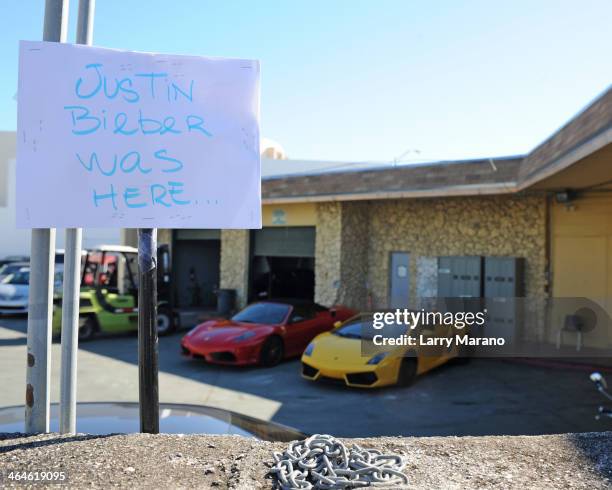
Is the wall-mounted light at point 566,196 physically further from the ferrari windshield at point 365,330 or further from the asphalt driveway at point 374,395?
the ferrari windshield at point 365,330

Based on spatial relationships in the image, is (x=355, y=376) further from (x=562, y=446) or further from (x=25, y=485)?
(x=25, y=485)

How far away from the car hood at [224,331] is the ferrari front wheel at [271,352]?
226mm

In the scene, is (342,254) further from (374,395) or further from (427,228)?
(374,395)

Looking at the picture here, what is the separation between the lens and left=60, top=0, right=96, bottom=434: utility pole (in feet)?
11.6

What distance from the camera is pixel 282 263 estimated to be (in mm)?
20734

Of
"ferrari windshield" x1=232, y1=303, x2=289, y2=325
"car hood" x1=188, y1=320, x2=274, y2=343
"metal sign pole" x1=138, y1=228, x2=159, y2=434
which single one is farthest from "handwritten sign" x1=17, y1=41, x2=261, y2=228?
"ferrari windshield" x1=232, y1=303, x2=289, y2=325

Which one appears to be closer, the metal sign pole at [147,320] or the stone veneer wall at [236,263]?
the metal sign pole at [147,320]

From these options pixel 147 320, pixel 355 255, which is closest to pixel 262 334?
pixel 355 255

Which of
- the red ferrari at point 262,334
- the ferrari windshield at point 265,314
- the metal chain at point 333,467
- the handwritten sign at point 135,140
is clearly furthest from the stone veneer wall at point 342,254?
the metal chain at point 333,467

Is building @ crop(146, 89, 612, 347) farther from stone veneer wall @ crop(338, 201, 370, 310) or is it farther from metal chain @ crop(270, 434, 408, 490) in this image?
metal chain @ crop(270, 434, 408, 490)

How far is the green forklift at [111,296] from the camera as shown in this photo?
14234 mm

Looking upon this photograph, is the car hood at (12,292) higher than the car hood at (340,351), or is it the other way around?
the car hood at (12,292)

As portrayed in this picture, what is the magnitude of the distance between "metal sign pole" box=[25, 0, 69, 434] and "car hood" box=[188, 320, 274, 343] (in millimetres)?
7684

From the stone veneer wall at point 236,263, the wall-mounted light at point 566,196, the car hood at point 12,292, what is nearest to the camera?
the wall-mounted light at point 566,196
